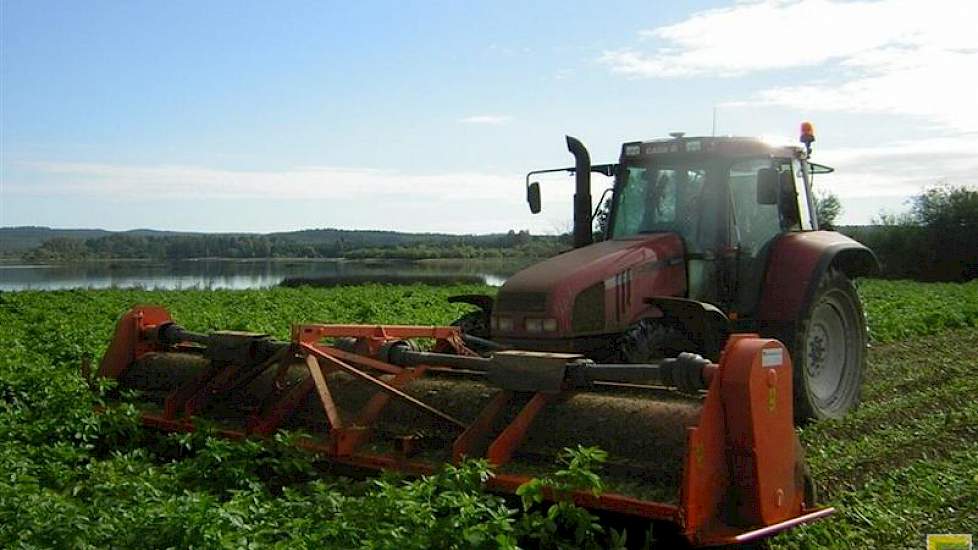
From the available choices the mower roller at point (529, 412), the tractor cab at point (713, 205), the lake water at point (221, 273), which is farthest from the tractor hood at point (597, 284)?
the lake water at point (221, 273)

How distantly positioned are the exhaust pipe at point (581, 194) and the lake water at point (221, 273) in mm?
11387

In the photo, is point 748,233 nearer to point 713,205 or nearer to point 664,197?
point 713,205

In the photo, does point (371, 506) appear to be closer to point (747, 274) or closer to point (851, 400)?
point (747, 274)

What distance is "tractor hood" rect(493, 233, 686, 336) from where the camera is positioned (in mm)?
6879

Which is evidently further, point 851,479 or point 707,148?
point 707,148

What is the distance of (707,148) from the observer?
316 inches

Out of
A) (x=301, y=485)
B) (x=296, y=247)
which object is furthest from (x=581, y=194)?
(x=296, y=247)

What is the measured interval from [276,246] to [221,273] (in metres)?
5.08

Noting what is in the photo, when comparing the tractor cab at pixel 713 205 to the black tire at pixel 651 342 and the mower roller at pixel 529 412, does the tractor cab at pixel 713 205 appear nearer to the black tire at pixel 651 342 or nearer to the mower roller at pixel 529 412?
the black tire at pixel 651 342

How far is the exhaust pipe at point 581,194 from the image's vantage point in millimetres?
8602

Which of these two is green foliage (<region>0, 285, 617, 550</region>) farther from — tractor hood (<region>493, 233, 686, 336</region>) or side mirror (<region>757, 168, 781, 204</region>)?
side mirror (<region>757, 168, 781, 204</region>)

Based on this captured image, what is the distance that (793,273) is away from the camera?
26.6 ft

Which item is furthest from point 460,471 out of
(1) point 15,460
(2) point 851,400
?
(2) point 851,400

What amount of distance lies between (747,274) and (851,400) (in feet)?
5.64
